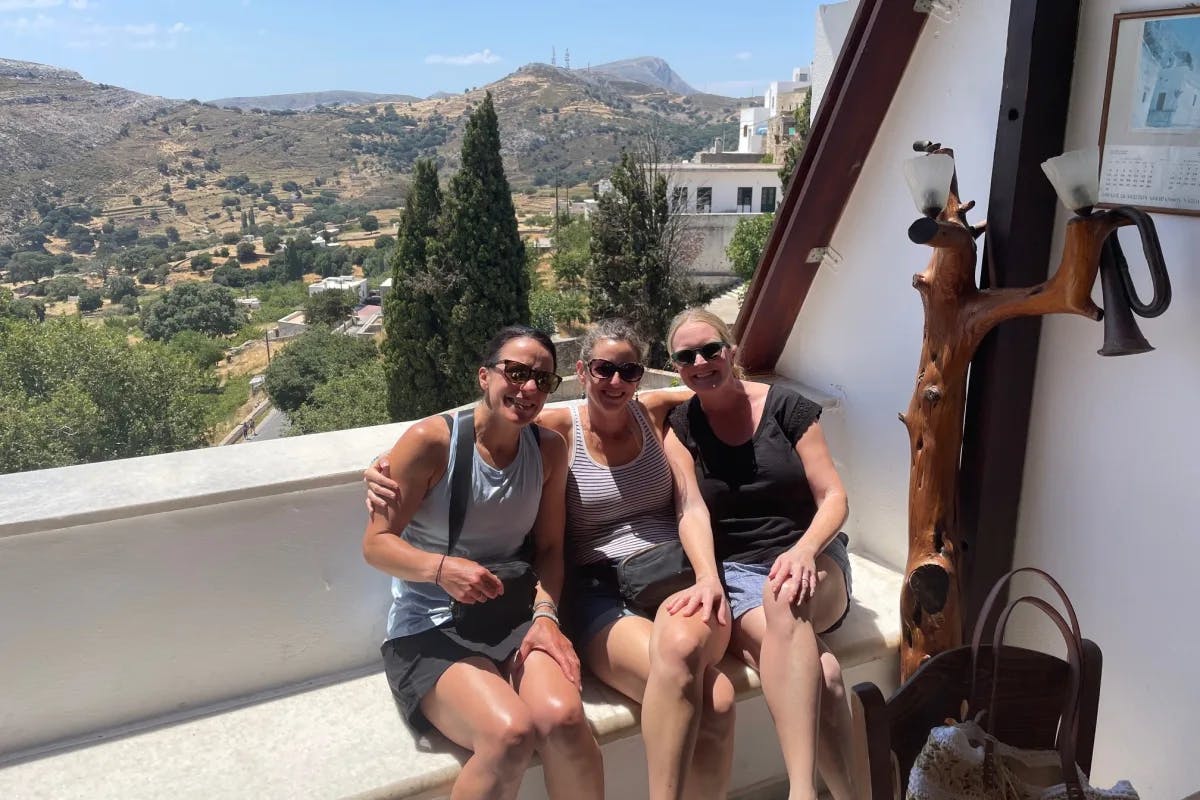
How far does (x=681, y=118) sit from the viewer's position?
89125mm

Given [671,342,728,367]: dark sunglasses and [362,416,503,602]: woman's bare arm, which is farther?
[671,342,728,367]: dark sunglasses

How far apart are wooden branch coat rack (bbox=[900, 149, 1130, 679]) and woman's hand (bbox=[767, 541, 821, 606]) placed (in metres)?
0.33

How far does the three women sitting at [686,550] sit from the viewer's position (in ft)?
5.35

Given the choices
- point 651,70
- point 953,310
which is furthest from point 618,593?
point 651,70

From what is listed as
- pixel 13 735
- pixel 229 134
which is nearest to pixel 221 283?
pixel 229 134

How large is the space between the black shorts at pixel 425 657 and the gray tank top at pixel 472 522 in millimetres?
25

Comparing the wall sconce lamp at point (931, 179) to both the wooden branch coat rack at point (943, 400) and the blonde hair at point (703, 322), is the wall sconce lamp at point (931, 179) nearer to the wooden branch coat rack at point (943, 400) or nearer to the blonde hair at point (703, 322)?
the wooden branch coat rack at point (943, 400)

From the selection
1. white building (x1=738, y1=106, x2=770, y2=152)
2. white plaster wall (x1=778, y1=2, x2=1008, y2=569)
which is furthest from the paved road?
white plaster wall (x1=778, y1=2, x2=1008, y2=569)

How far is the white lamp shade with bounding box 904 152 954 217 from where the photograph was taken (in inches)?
68.1

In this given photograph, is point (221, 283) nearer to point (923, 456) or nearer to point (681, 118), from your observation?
point (923, 456)

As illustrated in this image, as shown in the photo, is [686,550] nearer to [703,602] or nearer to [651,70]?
[703,602]

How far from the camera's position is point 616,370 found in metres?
1.87

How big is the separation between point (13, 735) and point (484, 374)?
4.09 feet

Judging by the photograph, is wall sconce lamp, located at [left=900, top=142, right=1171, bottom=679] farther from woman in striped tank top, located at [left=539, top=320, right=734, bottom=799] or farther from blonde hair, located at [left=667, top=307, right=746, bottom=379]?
woman in striped tank top, located at [left=539, top=320, right=734, bottom=799]
